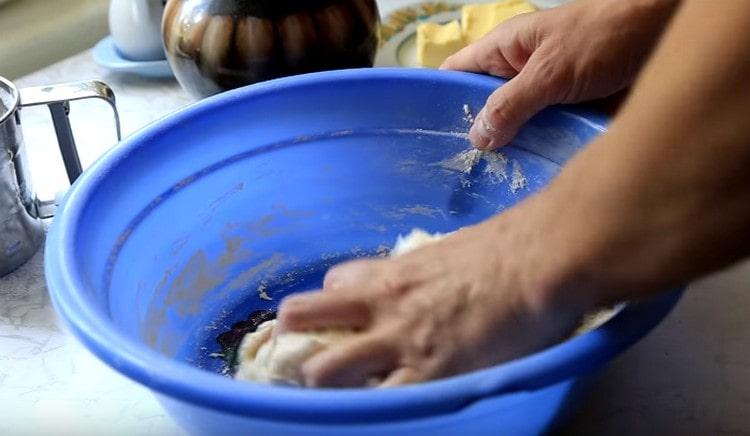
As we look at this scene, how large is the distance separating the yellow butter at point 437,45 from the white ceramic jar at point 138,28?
0.92 feet

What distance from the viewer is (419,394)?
380 mm

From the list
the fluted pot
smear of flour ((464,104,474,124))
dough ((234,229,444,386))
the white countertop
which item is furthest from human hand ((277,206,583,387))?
the fluted pot

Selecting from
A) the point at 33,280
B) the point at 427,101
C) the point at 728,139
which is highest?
the point at 728,139

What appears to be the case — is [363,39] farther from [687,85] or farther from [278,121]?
[687,85]

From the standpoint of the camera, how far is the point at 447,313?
0.44m

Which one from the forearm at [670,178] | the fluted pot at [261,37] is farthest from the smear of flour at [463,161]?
the forearm at [670,178]

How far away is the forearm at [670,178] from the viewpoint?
34 centimetres

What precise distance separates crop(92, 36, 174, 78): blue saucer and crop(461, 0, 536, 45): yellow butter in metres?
0.33

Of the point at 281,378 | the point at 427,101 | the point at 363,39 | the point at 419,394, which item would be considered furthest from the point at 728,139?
the point at 363,39

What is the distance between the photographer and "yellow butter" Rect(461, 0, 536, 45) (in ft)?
2.94

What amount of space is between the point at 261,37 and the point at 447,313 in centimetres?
40

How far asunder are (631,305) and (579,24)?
0.28m

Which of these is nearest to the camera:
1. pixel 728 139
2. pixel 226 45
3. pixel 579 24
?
pixel 728 139

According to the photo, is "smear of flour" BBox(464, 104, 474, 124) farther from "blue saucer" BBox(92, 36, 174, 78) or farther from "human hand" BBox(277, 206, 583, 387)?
"blue saucer" BBox(92, 36, 174, 78)
